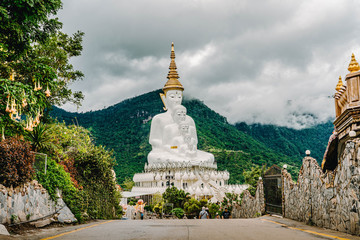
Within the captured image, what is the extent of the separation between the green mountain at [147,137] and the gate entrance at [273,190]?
4579 cm

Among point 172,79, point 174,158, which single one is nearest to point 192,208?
point 174,158

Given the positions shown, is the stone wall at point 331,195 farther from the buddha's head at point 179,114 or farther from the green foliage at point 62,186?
the buddha's head at point 179,114

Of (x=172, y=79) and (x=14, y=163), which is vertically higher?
(x=172, y=79)

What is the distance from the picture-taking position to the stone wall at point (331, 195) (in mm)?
Answer: 7488

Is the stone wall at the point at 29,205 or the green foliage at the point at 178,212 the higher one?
the stone wall at the point at 29,205

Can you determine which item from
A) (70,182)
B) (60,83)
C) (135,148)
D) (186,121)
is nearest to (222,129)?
(135,148)

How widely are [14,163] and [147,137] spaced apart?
7590 cm

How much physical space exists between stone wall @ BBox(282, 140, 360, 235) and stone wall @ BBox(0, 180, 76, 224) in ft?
24.4

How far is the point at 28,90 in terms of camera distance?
10.1 meters

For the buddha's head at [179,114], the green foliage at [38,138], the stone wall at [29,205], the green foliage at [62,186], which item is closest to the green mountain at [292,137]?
the buddha's head at [179,114]

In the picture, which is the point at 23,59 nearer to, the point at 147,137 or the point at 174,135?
the point at 174,135

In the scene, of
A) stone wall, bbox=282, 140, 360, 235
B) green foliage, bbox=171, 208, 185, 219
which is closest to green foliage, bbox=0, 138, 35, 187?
stone wall, bbox=282, 140, 360, 235

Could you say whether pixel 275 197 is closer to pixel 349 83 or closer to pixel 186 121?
pixel 349 83

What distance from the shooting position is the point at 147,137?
8581 cm
